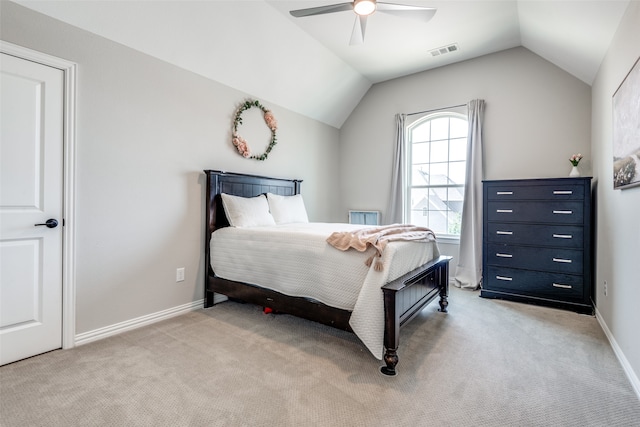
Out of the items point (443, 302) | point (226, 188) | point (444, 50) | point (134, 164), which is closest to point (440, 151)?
point (444, 50)

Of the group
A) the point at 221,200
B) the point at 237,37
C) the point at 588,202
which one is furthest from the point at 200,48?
the point at 588,202

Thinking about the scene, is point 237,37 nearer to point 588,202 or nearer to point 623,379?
point 588,202

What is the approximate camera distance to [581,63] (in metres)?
3.17

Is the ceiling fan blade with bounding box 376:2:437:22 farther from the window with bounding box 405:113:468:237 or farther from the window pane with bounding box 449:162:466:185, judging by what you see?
the window pane with bounding box 449:162:466:185

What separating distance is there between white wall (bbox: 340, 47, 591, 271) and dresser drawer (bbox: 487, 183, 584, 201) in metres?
0.64

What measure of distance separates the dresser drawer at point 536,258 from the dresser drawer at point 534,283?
60 mm

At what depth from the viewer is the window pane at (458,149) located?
14.4 ft

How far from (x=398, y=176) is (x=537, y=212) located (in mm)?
1910

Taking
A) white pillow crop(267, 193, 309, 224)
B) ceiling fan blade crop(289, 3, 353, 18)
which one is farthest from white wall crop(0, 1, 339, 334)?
ceiling fan blade crop(289, 3, 353, 18)

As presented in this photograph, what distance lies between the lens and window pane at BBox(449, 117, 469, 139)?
436 centimetres

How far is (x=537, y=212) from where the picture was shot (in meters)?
3.27

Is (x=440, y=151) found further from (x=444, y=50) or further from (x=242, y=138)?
(x=242, y=138)

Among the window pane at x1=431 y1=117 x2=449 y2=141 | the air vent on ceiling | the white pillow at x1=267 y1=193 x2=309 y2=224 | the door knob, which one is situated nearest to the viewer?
the door knob

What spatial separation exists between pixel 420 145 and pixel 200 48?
3.30 metres
